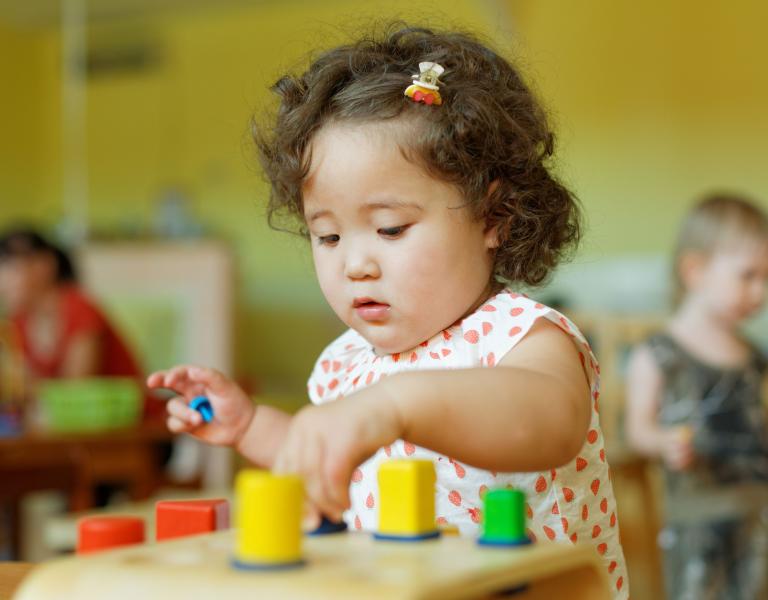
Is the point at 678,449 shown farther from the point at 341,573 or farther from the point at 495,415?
the point at 341,573

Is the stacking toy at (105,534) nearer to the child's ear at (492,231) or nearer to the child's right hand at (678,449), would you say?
the child's ear at (492,231)

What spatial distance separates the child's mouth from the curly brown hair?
11cm

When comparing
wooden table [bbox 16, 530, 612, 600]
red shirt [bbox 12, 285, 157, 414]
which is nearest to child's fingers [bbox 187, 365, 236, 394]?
wooden table [bbox 16, 530, 612, 600]

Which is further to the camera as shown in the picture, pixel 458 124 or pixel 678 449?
pixel 678 449

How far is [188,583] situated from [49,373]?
303cm

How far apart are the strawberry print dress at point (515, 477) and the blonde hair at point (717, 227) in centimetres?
174

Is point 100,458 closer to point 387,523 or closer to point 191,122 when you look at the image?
point 387,523

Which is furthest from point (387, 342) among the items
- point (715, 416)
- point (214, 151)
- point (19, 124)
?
point (19, 124)

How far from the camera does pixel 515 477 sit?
0.89 meters

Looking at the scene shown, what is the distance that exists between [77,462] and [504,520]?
244 cm

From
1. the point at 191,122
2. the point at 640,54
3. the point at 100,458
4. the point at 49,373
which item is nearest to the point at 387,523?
the point at 100,458

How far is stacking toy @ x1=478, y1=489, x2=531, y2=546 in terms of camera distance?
0.55 metres

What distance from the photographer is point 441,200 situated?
0.90m

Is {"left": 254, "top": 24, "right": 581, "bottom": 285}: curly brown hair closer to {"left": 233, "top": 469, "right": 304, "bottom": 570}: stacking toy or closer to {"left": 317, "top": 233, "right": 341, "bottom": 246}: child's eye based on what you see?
{"left": 317, "top": 233, "right": 341, "bottom": 246}: child's eye
